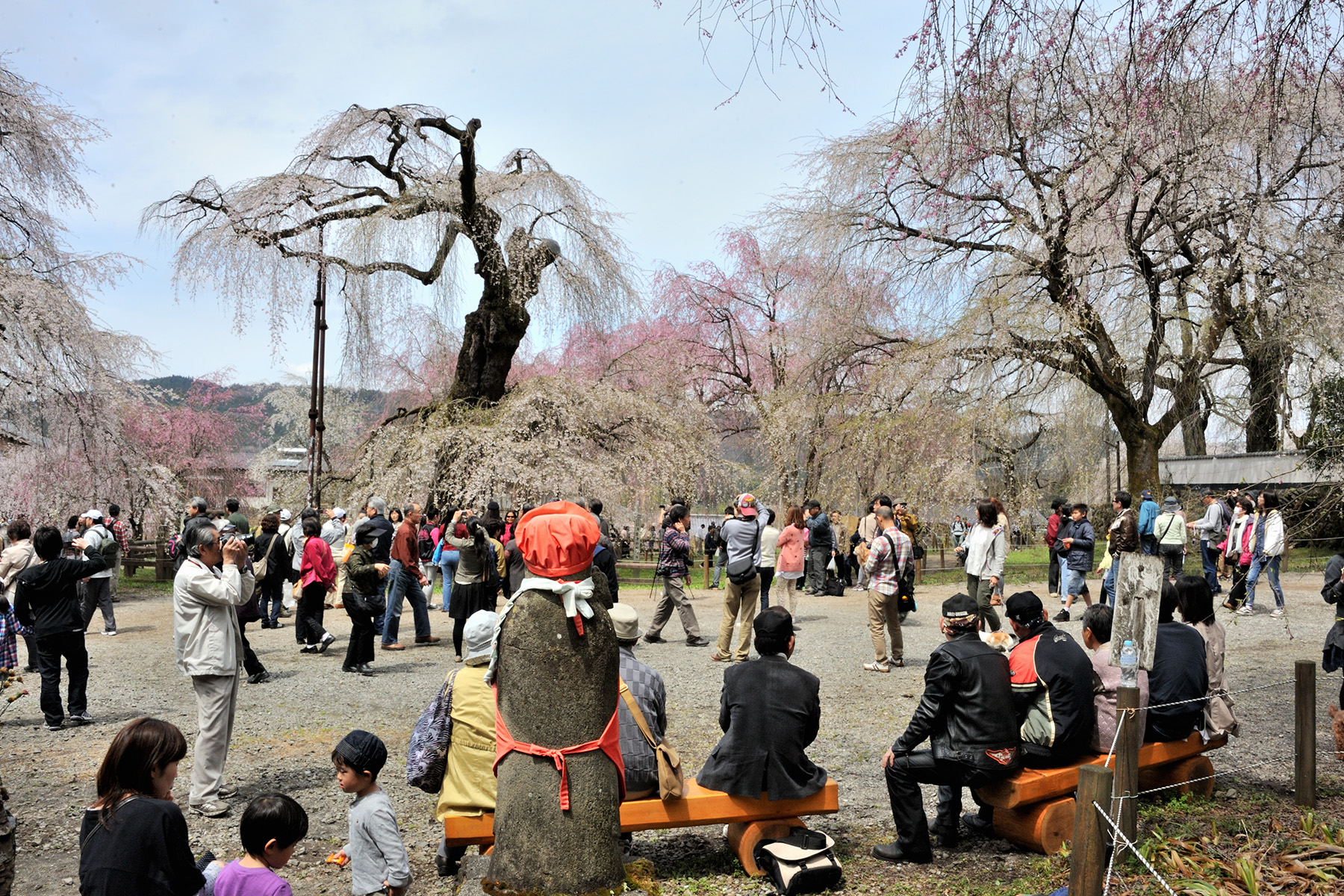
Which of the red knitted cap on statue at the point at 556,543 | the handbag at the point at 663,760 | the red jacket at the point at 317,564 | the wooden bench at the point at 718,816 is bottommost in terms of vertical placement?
the wooden bench at the point at 718,816

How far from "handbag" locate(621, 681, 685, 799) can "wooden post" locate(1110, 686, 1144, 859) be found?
1.98 meters

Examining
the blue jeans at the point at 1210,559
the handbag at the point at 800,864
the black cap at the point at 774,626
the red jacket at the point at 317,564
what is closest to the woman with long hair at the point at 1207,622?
the black cap at the point at 774,626

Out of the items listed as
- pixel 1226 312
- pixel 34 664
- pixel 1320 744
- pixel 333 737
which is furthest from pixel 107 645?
pixel 1226 312

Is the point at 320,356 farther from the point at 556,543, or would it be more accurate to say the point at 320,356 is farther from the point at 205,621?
the point at 556,543

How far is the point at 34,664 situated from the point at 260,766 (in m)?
5.21

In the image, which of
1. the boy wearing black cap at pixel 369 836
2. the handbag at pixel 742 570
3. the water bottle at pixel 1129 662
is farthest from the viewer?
the handbag at pixel 742 570

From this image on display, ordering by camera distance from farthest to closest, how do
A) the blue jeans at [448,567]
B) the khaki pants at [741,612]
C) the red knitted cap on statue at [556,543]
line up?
the blue jeans at [448,567] < the khaki pants at [741,612] < the red knitted cap on statue at [556,543]

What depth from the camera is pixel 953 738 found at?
4699mm

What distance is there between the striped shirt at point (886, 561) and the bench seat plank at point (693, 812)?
4.80 m

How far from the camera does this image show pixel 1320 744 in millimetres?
6914

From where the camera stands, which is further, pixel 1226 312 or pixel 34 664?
pixel 1226 312

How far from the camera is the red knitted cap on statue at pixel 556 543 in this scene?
3.43m

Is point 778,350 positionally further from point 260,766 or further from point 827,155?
point 260,766

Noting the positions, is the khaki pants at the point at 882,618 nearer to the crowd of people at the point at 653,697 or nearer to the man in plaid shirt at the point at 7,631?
the crowd of people at the point at 653,697
